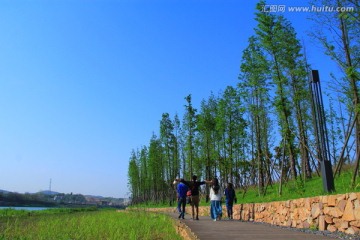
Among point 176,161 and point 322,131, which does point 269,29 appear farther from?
point 176,161

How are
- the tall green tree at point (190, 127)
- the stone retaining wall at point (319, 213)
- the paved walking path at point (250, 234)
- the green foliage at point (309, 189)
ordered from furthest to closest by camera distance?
the tall green tree at point (190, 127) → the green foliage at point (309, 189) → the stone retaining wall at point (319, 213) → the paved walking path at point (250, 234)

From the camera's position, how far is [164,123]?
128 feet

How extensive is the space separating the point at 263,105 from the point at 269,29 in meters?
4.19

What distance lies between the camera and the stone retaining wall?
7059 millimetres

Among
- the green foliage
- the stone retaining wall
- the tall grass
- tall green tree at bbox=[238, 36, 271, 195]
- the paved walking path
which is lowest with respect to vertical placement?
the tall grass

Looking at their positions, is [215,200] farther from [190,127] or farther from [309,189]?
[190,127]

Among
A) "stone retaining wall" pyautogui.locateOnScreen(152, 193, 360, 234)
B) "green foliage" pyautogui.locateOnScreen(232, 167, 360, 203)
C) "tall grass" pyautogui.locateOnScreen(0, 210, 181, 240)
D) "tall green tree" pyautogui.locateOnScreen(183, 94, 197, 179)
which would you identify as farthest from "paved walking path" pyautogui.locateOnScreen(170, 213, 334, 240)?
"tall green tree" pyautogui.locateOnScreen(183, 94, 197, 179)

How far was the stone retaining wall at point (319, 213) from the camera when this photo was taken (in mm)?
7059

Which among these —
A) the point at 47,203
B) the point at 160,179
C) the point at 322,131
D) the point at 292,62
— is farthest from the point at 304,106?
the point at 47,203

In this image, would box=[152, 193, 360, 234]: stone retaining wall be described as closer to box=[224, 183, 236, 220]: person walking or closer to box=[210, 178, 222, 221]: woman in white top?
box=[210, 178, 222, 221]: woman in white top

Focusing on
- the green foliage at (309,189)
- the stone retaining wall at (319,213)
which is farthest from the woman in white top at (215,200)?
the green foliage at (309,189)

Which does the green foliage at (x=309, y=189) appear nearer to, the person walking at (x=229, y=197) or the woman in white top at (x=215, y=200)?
the person walking at (x=229, y=197)

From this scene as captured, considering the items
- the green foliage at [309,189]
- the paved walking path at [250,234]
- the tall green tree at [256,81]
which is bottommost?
the paved walking path at [250,234]

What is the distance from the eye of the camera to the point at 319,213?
845 cm
